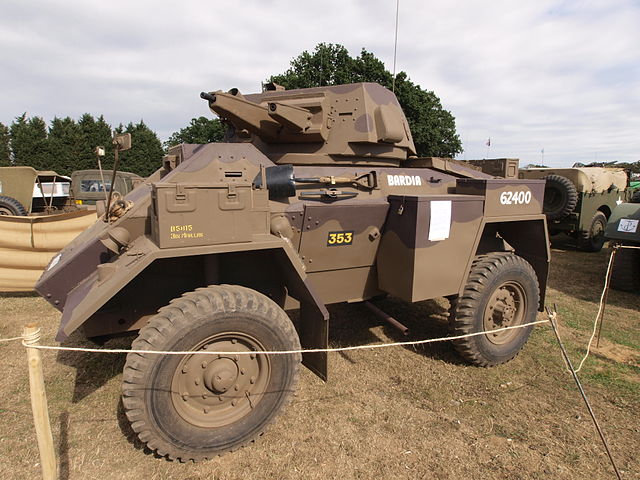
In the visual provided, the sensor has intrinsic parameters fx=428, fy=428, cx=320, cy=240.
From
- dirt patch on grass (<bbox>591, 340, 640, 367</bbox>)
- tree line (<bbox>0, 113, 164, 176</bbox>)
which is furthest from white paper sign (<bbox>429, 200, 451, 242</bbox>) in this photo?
tree line (<bbox>0, 113, 164, 176</bbox>)

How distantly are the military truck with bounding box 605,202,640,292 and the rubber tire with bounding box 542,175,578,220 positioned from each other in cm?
360

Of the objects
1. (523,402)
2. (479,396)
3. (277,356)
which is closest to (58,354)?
(277,356)

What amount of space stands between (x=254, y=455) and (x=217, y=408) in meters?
0.41

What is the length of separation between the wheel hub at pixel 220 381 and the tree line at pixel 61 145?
86.7 ft

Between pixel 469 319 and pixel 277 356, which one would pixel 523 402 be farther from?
pixel 277 356

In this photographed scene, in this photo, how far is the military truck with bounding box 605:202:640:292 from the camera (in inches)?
273

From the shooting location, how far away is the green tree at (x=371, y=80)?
2469cm

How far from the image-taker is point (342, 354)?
454 centimetres

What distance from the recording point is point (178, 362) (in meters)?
2.71

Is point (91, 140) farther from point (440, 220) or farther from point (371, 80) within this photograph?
point (440, 220)

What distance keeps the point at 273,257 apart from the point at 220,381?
1.10 m

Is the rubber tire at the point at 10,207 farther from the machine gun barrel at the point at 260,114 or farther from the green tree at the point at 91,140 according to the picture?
the green tree at the point at 91,140

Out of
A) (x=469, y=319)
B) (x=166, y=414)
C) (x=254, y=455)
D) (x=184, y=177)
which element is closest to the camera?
(x=166, y=414)

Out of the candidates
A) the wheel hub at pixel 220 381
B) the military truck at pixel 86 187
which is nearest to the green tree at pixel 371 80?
the military truck at pixel 86 187
